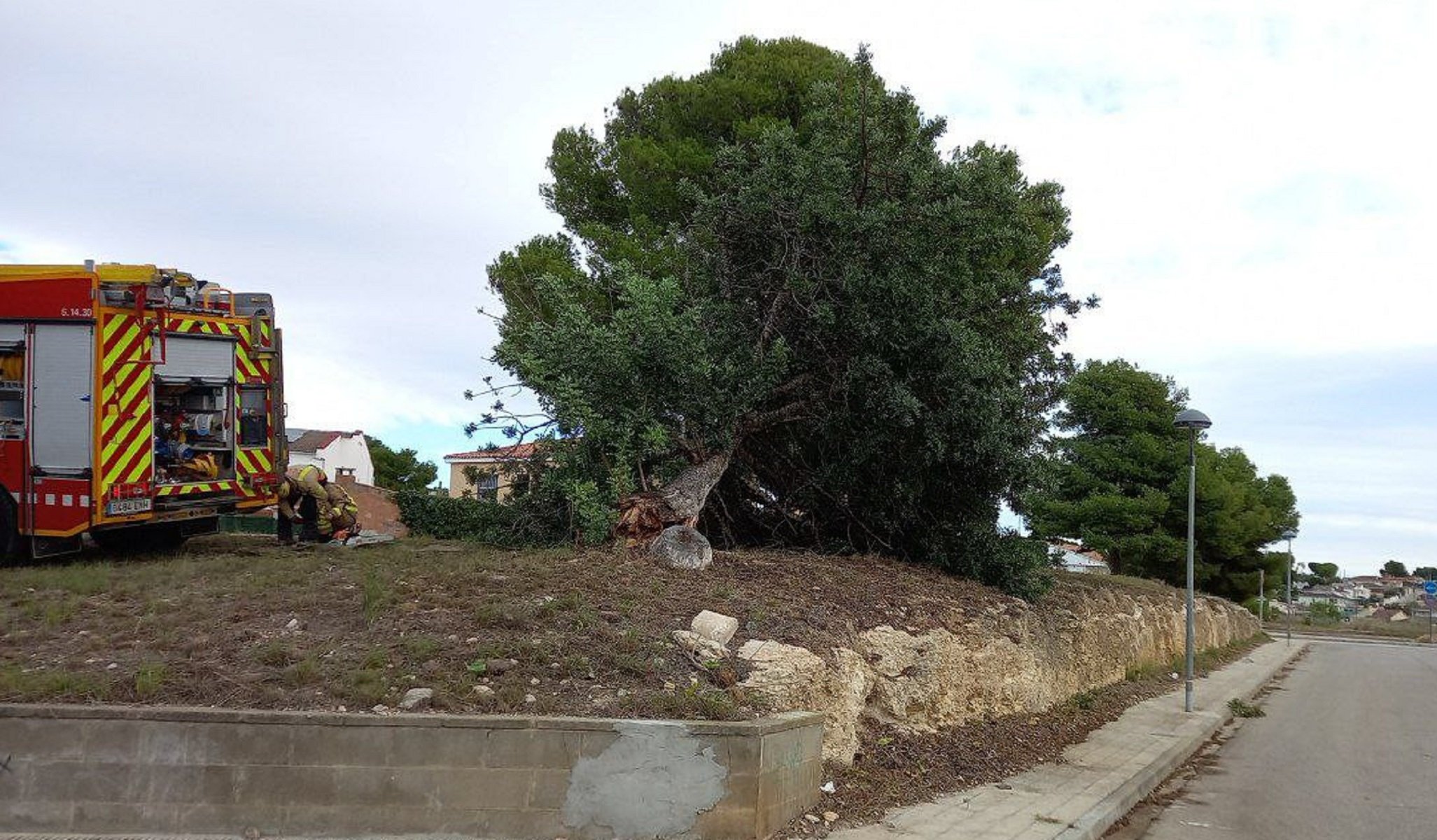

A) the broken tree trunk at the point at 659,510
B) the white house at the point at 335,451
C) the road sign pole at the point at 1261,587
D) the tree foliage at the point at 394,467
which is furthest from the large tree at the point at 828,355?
the tree foliage at the point at 394,467

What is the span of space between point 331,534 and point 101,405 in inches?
163

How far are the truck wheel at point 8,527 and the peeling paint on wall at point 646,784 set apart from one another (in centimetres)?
786

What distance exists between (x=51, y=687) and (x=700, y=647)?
3.97 meters

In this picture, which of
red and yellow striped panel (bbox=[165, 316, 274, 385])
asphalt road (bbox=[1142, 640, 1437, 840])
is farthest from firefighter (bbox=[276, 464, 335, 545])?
asphalt road (bbox=[1142, 640, 1437, 840])

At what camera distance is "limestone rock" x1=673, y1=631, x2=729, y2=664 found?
24.3 feet

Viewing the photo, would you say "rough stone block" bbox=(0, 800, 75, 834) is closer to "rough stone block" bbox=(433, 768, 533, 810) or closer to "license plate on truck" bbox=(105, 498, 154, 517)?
"rough stone block" bbox=(433, 768, 533, 810)

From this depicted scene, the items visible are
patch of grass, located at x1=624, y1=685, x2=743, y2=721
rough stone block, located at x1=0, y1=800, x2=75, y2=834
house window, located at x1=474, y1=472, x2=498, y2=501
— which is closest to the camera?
rough stone block, located at x1=0, y1=800, x2=75, y2=834

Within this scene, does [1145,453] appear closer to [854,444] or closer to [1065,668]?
[1065,668]

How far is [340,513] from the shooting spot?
14.3 m

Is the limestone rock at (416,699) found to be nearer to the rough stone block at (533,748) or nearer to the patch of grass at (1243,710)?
the rough stone block at (533,748)

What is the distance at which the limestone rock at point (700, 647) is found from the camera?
7406 millimetres

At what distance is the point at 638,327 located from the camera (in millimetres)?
10945

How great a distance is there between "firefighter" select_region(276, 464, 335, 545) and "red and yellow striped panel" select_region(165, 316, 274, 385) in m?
1.70

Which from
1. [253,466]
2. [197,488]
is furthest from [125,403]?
[253,466]
